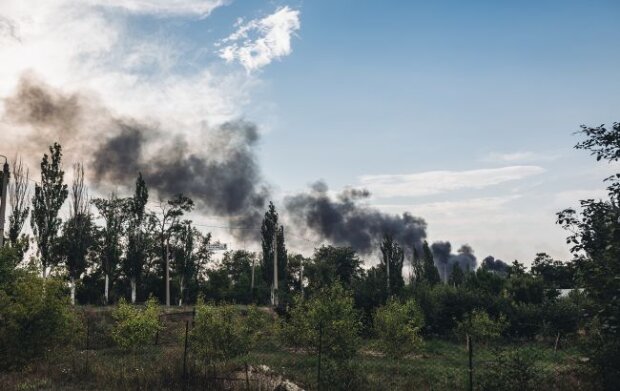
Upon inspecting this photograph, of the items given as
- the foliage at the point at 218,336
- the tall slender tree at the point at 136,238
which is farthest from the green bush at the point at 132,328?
the tall slender tree at the point at 136,238

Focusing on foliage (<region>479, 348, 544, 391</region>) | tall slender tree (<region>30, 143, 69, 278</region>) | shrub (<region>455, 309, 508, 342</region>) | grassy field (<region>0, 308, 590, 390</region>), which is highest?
tall slender tree (<region>30, 143, 69, 278</region>)

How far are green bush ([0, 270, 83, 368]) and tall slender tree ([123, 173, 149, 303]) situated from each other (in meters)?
35.5

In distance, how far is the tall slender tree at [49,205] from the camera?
1677 inches

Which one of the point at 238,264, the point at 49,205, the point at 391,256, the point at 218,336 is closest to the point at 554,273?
the point at 218,336

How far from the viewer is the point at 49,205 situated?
43125 millimetres

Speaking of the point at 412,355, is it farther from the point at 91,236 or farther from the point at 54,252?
the point at 91,236

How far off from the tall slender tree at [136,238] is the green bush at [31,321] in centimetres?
3553

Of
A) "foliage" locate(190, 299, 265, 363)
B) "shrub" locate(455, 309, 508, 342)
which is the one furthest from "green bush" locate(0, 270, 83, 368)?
"shrub" locate(455, 309, 508, 342)

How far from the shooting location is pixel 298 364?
20734 mm

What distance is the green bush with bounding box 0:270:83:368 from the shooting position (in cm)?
1431

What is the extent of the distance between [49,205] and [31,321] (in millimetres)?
32628

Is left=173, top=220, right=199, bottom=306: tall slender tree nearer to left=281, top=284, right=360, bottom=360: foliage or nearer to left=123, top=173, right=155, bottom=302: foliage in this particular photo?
left=123, top=173, right=155, bottom=302: foliage

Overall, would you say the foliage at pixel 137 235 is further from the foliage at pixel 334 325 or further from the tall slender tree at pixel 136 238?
the foliage at pixel 334 325

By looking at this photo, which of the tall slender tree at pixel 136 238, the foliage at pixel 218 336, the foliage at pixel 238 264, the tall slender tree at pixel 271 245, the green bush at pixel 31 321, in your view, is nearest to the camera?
the green bush at pixel 31 321
